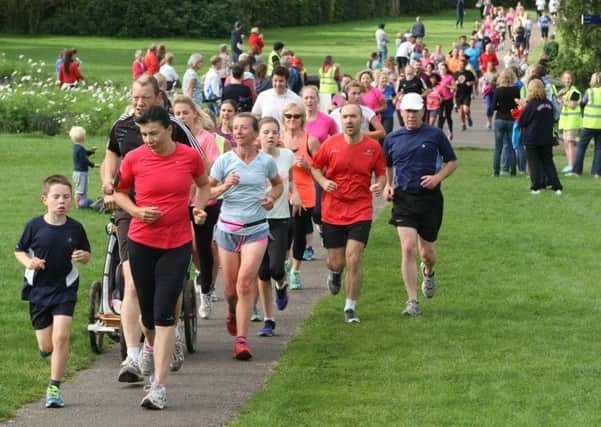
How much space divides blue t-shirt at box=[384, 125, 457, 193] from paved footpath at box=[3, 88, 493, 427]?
1.59 metres

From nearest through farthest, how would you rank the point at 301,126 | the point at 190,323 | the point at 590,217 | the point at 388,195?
the point at 190,323 < the point at 388,195 < the point at 301,126 < the point at 590,217

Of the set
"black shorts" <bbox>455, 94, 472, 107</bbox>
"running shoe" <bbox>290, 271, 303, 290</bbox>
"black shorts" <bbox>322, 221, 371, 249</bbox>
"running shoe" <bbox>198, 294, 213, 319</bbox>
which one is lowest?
"black shorts" <bbox>455, 94, 472, 107</bbox>

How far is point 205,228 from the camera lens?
12.2 meters

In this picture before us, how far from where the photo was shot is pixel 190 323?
1088cm

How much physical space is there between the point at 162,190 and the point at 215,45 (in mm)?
55503

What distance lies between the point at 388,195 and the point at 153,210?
13.3 feet

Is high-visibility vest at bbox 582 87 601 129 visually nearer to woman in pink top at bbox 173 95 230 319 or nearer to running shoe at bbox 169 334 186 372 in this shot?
woman in pink top at bbox 173 95 230 319

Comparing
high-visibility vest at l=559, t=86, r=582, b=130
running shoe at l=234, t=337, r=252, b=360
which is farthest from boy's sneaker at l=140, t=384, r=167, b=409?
high-visibility vest at l=559, t=86, r=582, b=130

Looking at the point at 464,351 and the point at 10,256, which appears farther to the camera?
the point at 10,256

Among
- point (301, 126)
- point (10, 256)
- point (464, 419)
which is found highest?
point (301, 126)

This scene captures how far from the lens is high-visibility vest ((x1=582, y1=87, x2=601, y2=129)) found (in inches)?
968

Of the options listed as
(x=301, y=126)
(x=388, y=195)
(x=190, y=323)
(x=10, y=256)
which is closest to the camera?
(x=190, y=323)

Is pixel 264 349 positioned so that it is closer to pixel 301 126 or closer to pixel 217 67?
pixel 301 126

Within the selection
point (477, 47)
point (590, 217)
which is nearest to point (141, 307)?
point (590, 217)
